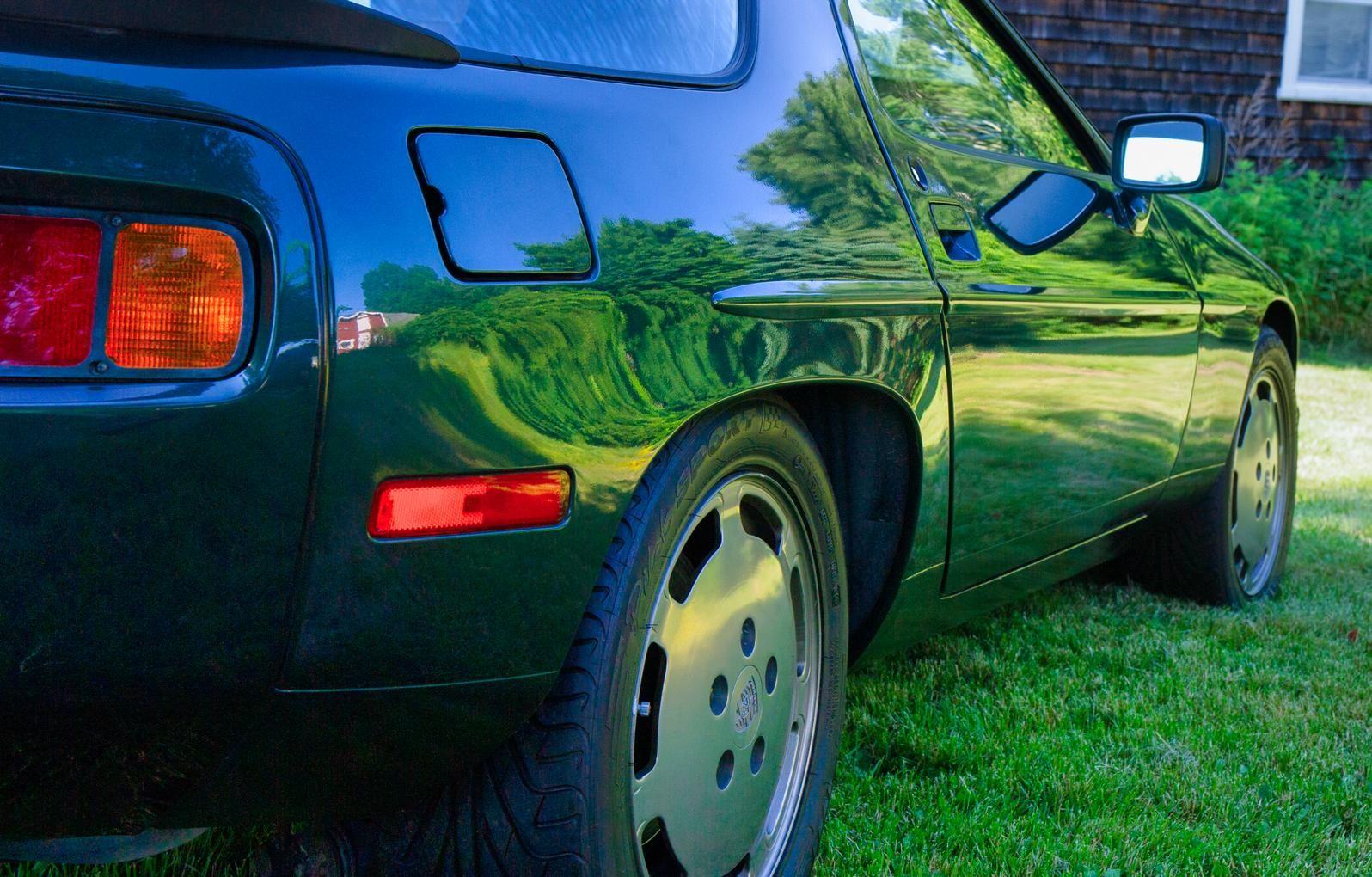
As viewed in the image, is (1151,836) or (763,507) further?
(1151,836)

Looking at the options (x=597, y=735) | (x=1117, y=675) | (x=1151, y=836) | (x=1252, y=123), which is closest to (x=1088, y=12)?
(x=1252, y=123)

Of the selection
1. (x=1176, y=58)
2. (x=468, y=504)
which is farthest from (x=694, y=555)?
(x=1176, y=58)

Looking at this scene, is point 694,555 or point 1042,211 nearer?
point 694,555

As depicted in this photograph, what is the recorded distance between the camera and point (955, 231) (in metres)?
2.49

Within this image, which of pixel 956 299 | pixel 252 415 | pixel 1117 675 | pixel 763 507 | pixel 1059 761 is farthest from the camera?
pixel 1117 675

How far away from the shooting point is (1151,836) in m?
2.43

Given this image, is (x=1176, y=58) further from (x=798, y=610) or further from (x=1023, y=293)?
(x=798, y=610)

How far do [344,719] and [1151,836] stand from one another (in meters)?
1.57

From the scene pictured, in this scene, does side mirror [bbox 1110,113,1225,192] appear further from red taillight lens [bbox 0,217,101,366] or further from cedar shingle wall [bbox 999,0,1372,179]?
cedar shingle wall [bbox 999,0,1372,179]

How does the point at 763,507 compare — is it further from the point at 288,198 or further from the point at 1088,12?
the point at 1088,12

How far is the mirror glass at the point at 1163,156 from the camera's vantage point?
321cm

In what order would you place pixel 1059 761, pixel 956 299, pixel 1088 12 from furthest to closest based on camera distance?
pixel 1088 12 < pixel 1059 761 < pixel 956 299

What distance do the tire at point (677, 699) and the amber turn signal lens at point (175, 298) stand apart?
54 centimetres

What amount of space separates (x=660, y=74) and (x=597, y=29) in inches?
4.8
